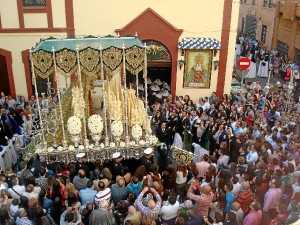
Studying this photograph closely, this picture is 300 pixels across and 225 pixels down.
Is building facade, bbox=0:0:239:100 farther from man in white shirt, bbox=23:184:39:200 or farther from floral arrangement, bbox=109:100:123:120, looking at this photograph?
man in white shirt, bbox=23:184:39:200

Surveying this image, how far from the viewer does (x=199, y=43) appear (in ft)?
51.6

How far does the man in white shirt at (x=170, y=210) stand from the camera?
24.3ft

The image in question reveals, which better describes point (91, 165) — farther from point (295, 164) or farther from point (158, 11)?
point (158, 11)

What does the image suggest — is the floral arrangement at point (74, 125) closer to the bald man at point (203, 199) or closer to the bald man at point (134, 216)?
the bald man at point (134, 216)

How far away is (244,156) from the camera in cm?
965

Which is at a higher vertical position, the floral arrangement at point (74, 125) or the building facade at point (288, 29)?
the building facade at point (288, 29)

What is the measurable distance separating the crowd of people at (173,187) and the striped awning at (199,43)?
16.9 feet

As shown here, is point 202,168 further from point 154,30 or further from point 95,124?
point 154,30

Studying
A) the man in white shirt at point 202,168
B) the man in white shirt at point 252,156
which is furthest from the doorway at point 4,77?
the man in white shirt at point 252,156

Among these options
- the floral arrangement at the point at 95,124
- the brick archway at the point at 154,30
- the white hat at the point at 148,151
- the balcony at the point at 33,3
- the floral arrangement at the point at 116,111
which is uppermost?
the balcony at the point at 33,3

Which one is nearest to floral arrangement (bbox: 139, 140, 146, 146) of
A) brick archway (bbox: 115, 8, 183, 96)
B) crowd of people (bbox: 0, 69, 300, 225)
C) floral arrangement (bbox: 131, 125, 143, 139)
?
floral arrangement (bbox: 131, 125, 143, 139)

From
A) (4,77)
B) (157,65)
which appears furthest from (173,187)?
(4,77)

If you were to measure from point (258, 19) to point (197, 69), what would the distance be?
706 inches

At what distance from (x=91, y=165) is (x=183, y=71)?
7519 millimetres
